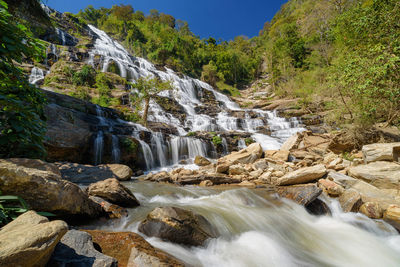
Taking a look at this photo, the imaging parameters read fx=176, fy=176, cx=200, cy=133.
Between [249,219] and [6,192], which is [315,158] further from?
[6,192]

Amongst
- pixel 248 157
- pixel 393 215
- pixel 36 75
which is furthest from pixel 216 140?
pixel 36 75

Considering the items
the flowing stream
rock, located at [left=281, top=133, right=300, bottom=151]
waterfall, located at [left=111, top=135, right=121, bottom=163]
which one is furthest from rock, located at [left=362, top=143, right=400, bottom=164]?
waterfall, located at [left=111, top=135, right=121, bottom=163]

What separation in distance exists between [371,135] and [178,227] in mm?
9627

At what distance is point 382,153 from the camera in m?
5.60

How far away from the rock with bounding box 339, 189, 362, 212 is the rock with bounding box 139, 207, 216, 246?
154 inches

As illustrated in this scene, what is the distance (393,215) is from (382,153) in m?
2.35

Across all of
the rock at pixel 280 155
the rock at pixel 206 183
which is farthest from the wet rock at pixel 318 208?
the rock at pixel 280 155

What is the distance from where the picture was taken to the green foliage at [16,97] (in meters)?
2.02

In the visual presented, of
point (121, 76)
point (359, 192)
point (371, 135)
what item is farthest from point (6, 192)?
point (121, 76)

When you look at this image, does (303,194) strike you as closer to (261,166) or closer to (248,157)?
(261,166)

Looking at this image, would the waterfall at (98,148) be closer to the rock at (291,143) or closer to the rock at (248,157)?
the rock at (248,157)

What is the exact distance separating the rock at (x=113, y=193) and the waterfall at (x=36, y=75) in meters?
19.0

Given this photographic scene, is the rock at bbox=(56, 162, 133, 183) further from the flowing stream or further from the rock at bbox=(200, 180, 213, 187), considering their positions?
the rock at bbox=(200, 180, 213, 187)

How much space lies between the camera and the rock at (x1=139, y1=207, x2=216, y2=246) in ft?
8.41
